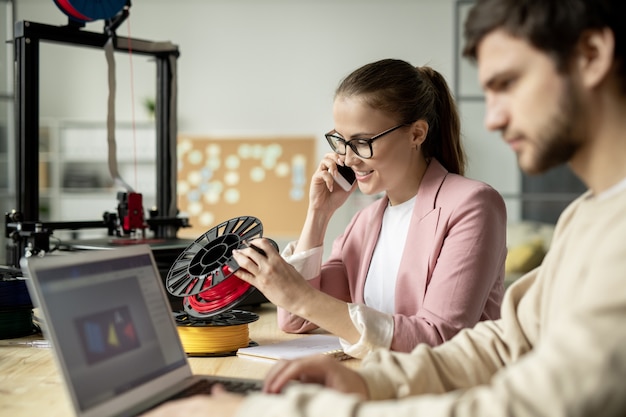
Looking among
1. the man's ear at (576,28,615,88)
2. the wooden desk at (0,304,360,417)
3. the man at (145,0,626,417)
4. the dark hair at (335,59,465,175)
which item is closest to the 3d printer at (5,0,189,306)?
the wooden desk at (0,304,360,417)

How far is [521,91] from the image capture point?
0.90 meters

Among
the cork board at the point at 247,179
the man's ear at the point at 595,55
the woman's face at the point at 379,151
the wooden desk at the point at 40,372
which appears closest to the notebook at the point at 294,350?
the wooden desk at the point at 40,372

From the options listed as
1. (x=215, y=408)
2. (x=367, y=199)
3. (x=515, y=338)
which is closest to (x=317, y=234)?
(x=515, y=338)

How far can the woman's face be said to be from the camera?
179 centimetres

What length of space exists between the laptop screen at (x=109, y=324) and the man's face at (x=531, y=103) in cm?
61

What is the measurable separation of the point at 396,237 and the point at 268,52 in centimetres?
572

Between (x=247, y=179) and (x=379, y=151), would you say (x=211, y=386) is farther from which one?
(x=247, y=179)

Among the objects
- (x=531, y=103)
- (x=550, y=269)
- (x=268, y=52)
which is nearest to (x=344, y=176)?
(x=550, y=269)

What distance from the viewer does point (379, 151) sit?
1.80 m

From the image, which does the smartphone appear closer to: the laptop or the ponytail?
the ponytail

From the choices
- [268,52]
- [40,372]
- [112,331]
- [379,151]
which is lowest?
[40,372]

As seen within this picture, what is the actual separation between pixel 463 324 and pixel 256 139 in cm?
573

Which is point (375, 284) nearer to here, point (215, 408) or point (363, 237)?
point (363, 237)

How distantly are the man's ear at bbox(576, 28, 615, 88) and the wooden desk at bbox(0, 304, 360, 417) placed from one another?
0.81m
